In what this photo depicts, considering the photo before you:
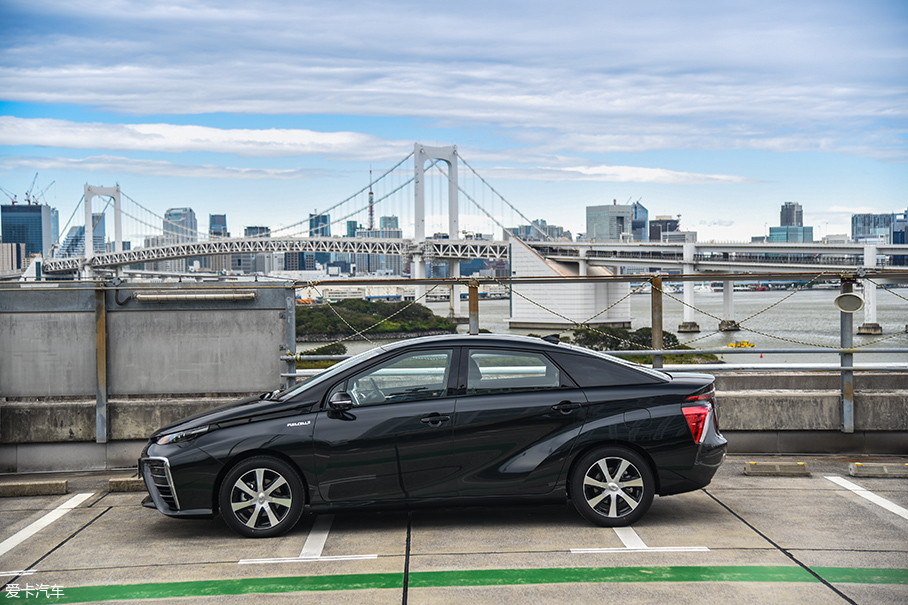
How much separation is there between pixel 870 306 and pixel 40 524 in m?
59.9

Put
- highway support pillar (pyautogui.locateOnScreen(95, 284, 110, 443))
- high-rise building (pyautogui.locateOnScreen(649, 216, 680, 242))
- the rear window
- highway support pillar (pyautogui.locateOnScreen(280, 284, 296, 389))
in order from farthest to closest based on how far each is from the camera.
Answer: high-rise building (pyautogui.locateOnScreen(649, 216, 680, 242)) → highway support pillar (pyautogui.locateOnScreen(280, 284, 296, 389)) → highway support pillar (pyautogui.locateOnScreen(95, 284, 110, 443)) → the rear window

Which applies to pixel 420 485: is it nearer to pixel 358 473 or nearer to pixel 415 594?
pixel 358 473

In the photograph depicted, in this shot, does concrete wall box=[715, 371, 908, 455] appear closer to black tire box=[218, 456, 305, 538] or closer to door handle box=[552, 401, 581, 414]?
door handle box=[552, 401, 581, 414]

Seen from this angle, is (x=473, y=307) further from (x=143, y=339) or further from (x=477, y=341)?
(x=143, y=339)

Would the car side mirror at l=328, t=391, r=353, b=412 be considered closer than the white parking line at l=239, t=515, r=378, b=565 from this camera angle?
No

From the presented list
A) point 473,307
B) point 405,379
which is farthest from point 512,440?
point 473,307

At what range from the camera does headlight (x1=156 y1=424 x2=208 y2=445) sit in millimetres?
5973

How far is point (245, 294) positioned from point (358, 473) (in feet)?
10.6

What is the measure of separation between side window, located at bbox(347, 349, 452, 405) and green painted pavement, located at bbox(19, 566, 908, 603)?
133cm

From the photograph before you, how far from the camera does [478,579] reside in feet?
16.5

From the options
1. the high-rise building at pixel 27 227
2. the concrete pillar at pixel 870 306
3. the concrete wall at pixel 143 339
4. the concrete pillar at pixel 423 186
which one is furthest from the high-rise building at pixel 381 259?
the concrete wall at pixel 143 339

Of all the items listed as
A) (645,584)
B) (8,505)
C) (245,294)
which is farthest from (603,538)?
(8,505)

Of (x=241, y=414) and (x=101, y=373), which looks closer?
(x=241, y=414)

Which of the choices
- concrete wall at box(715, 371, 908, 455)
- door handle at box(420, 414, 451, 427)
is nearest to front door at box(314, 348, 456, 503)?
door handle at box(420, 414, 451, 427)
